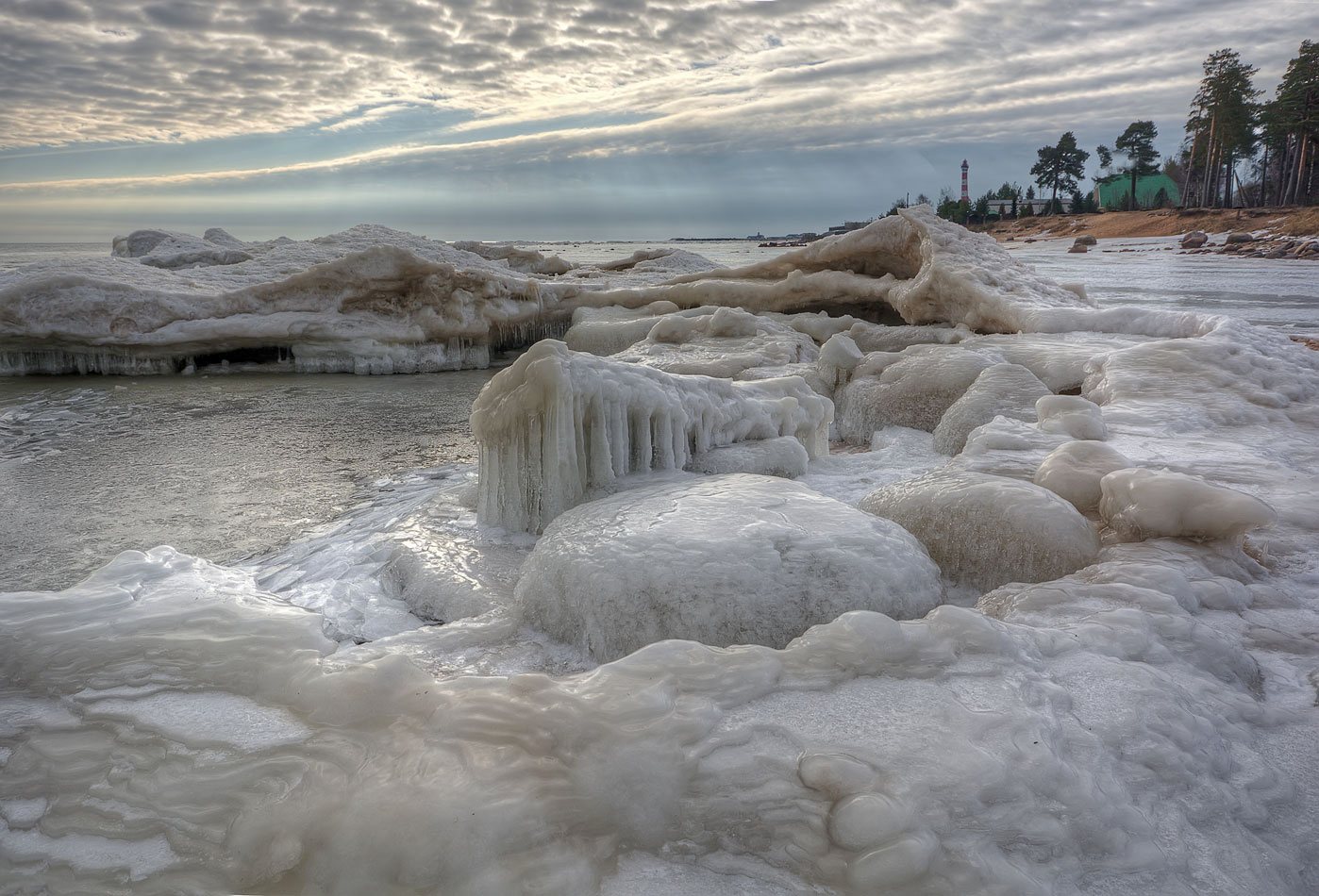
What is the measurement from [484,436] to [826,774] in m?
3.08

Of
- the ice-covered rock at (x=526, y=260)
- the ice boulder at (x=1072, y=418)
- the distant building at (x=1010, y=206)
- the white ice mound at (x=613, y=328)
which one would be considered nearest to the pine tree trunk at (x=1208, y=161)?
the distant building at (x=1010, y=206)

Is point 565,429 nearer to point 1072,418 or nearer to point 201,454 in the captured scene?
point 1072,418

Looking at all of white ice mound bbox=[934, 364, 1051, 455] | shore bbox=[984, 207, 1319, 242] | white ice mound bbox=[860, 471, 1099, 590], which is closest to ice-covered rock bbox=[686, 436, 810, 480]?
white ice mound bbox=[934, 364, 1051, 455]

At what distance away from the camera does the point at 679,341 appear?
9.15 meters

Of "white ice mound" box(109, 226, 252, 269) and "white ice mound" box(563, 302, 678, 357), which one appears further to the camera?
"white ice mound" box(109, 226, 252, 269)

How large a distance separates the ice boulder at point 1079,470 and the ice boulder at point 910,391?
92.3 inches

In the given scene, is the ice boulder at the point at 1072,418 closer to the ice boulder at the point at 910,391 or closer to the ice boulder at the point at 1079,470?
the ice boulder at the point at 1079,470

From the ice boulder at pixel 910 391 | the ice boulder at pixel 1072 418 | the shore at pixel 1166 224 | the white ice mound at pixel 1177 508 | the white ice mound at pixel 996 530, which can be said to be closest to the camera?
the white ice mound at pixel 1177 508

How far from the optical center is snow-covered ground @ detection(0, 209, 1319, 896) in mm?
1612

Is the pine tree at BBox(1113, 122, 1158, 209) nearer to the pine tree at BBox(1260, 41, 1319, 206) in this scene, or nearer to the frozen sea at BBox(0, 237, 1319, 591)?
the pine tree at BBox(1260, 41, 1319, 206)

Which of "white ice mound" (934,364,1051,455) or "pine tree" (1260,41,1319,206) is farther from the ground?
"pine tree" (1260,41,1319,206)

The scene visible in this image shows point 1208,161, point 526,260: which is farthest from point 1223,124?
point 526,260

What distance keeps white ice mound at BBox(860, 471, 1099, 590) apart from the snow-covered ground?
0.02 meters

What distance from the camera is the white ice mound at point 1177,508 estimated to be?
3080 millimetres
